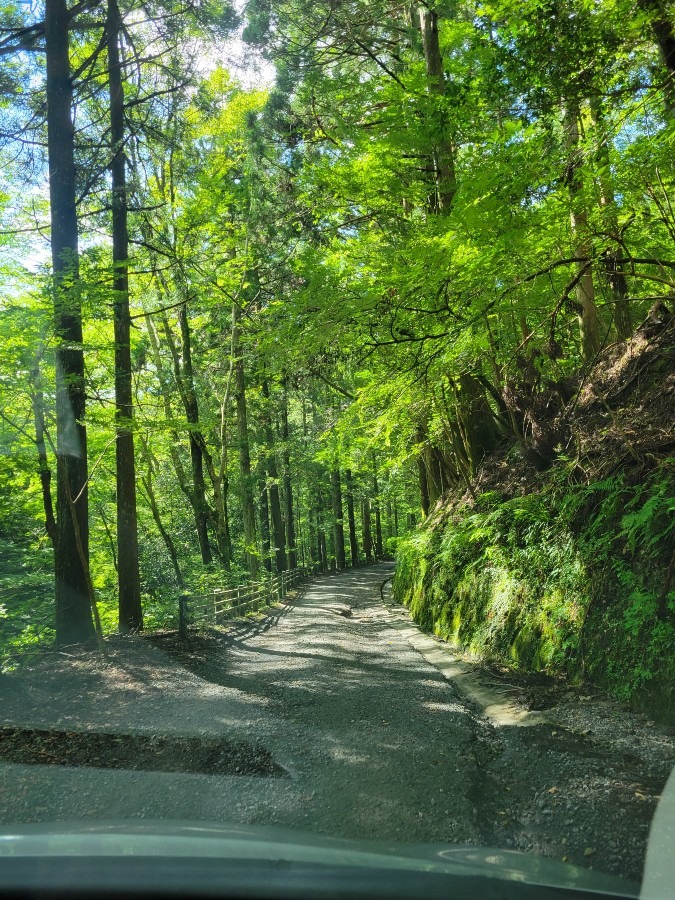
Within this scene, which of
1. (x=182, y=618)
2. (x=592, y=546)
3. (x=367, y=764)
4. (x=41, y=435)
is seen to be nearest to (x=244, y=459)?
(x=182, y=618)

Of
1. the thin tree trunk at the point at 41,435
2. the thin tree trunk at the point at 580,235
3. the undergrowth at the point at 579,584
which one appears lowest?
the undergrowth at the point at 579,584

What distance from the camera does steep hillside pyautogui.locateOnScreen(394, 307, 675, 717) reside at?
16.7 ft

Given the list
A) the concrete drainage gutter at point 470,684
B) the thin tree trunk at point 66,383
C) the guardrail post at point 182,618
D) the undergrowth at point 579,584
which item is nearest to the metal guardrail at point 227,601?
the guardrail post at point 182,618

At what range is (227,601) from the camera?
48.5 ft

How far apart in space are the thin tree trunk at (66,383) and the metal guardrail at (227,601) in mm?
2109

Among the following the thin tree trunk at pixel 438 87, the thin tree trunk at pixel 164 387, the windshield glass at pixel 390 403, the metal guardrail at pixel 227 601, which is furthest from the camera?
the thin tree trunk at pixel 164 387

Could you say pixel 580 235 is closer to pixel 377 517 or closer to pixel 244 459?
pixel 244 459

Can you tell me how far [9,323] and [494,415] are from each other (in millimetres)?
8601

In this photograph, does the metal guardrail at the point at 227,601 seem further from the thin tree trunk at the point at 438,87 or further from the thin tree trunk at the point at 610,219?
the thin tree trunk at the point at 610,219

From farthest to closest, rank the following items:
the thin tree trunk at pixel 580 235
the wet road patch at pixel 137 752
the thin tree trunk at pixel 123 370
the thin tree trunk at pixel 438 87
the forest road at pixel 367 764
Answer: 1. the thin tree trunk at pixel 123 370
2. the thin tree trunk at pixel 438 87
3. the thin tree trunk at pixel 580 235
4. the wet road patch at pixel 137 752
5. the forest road at pixel 367 764

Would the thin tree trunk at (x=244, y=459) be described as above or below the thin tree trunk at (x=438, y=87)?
below

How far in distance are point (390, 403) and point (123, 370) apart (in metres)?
4.85

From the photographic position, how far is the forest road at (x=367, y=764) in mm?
3549

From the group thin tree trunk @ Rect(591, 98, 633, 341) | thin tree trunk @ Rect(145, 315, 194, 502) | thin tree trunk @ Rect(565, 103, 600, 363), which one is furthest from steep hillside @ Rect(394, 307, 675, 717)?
thin tree trunk @ Rect(145, 315, 194, 502)
